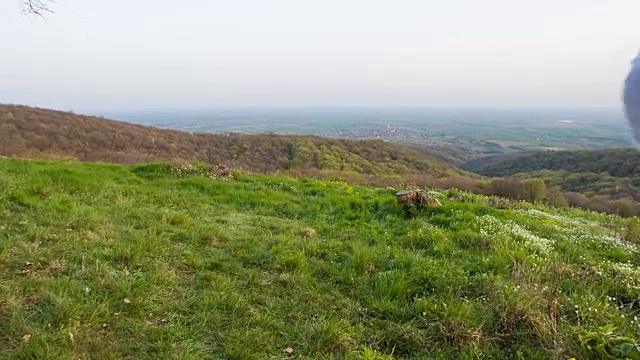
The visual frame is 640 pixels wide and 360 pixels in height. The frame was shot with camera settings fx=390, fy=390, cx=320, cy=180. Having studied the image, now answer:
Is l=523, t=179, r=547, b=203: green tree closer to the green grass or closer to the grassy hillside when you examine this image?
the grassy hillside

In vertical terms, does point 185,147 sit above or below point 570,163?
above

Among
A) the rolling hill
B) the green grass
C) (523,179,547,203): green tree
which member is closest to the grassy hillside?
(523,179,547,203): green tree

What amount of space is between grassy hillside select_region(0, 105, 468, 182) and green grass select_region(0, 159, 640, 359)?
13.6 meters

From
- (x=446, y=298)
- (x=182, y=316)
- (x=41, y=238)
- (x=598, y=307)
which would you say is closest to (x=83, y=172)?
(x=41, y=238)

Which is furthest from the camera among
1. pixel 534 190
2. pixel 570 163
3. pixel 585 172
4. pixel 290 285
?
pixel 570 163

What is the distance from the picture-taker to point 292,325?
4125 millimetres

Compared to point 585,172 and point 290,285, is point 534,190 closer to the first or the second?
point 290,285

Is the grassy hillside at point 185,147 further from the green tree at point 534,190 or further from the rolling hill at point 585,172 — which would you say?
the rolling hill at point 585,172

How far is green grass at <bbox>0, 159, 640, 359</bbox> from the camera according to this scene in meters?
3.64

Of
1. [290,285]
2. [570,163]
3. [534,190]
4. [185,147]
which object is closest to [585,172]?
[570,163]

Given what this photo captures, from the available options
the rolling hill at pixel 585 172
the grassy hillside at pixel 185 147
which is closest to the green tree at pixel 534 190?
the rolling hill at pixel 585 172

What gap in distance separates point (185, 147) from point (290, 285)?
49263 millimetres

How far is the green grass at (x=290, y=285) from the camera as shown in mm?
3645

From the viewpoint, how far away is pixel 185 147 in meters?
50.9
